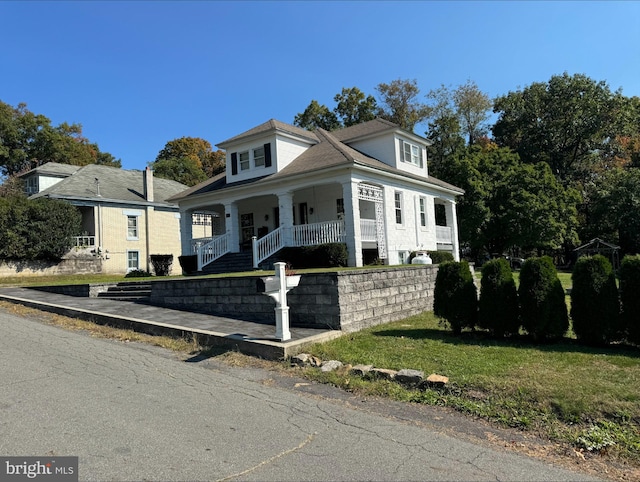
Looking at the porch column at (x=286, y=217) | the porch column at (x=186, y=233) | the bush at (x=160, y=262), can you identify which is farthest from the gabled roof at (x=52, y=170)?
the porch column at (x=286, y=217)

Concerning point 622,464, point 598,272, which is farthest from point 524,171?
point 622,464

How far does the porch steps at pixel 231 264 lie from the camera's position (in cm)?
1742

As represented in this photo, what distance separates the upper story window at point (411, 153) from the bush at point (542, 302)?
13.0m

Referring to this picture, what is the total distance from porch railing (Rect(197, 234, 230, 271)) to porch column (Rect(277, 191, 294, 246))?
124 inches

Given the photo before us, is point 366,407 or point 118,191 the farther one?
point 118,191

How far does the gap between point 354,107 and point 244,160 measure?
83.8 feet

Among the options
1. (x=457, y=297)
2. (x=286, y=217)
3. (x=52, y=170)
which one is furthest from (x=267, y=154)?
(x=52, y=170)

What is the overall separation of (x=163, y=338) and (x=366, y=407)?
16.6ft

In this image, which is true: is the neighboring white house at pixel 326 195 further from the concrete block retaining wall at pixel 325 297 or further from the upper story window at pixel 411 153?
the concrete block retaining wall at pixel 325 297

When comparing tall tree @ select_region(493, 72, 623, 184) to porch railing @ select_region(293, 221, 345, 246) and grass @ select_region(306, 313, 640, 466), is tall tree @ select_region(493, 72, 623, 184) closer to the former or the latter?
porch railing @ select_region(293, 221, 345, 246)

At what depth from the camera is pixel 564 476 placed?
342cm

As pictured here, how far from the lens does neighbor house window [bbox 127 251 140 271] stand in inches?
1141

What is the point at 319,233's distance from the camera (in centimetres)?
1634

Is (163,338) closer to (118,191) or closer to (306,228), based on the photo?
(306,228)
